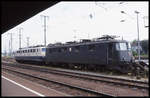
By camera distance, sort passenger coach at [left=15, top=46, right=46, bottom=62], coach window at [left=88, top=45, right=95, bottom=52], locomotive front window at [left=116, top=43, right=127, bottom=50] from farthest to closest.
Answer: passenger coach at [left=15, top=46, right=46, bottom=62] → coach window at [left=88, top=45, right=95, bottom=52] → locomotive front window at [left=116, top=43, right=127, bottom=50]

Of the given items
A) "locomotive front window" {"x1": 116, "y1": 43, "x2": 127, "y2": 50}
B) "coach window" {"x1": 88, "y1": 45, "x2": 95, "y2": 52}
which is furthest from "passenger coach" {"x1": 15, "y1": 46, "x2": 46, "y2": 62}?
"locomotive front window" {"x1": 116, "y1": 43, "x2": 127, "y2": 50}

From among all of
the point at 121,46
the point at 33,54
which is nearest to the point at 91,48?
the point at 121,46

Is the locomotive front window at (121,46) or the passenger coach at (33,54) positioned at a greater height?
the locomotive front window at (121,46)

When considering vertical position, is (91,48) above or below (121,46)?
below

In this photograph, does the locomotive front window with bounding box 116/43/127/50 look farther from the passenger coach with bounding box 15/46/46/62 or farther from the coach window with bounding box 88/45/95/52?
the passenger coach with bounding box 15/46/46/62

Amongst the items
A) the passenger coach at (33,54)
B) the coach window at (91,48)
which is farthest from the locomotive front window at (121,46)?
the passenger coach at (33,54)

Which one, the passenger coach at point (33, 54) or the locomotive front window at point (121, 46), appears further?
the passenger coach at point (33, 54)

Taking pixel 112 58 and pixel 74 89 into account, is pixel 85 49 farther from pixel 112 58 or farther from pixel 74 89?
pixel 74 89

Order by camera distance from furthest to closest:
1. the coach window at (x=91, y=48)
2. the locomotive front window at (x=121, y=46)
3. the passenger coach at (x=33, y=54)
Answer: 1. the passenger coach at (x=33, y=54)
2. the coach window at (x=91, y=48)
3. the locomotive front window at (x=121, y=46)

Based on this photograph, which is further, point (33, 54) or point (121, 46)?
point (33, 54)

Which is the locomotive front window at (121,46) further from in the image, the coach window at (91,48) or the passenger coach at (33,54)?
the passenger coach at (33,54)

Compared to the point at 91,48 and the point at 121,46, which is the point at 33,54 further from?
the point at 121,46

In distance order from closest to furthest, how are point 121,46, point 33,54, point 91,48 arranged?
point 121,46, point 91,48, point 33,54

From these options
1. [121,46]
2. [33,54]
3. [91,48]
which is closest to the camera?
[121,46]
